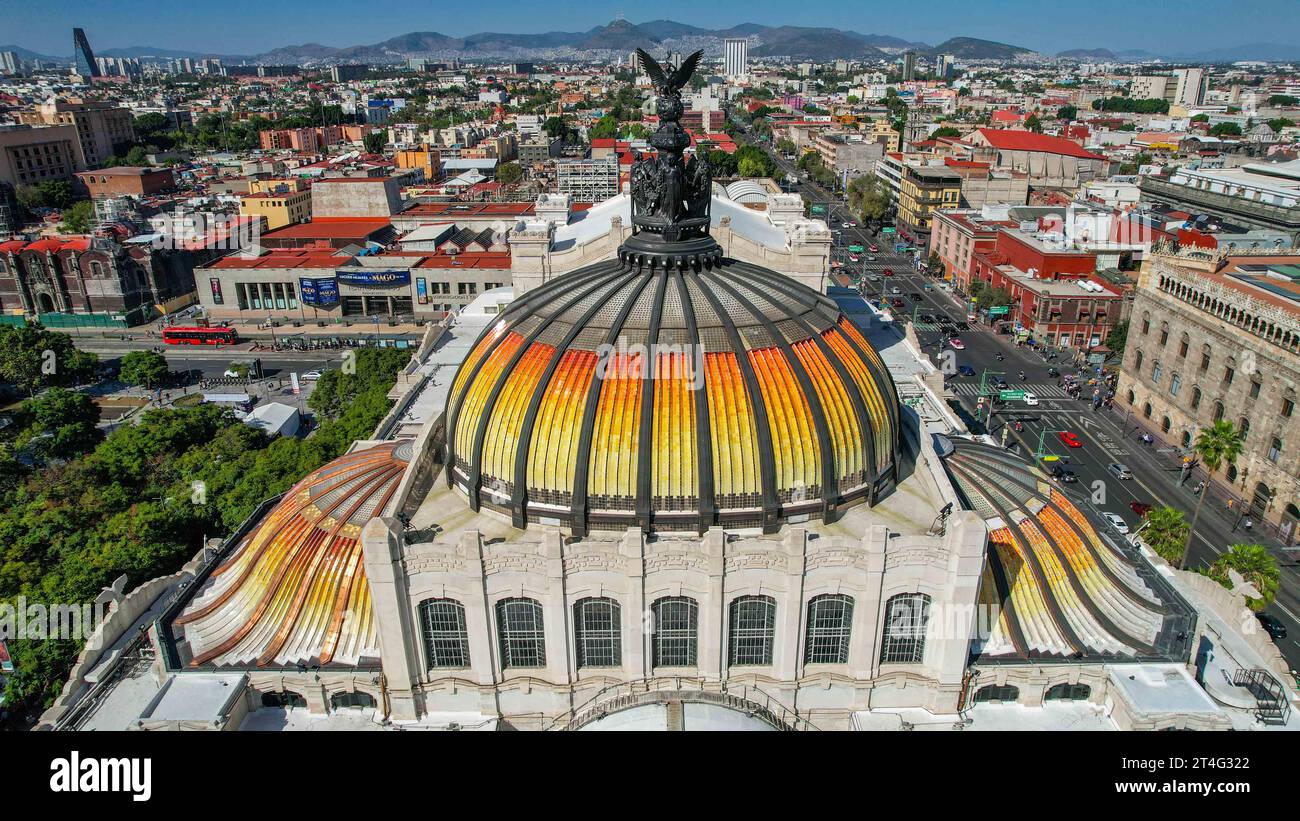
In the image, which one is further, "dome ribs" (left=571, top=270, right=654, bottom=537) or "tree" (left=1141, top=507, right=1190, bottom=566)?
"tree" (left=1141, top=507, right=1190, bottom=566)

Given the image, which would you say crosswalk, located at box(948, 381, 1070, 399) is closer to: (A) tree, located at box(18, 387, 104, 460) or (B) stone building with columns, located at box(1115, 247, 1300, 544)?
(B) stone building with columns, located at box(1115, 247, 1300, 544)

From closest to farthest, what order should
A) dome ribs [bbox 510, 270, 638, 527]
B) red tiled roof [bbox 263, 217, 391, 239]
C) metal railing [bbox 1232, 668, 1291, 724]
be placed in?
dome ribs [bbox 510, 270, 638, 527]
metal railing [bbox 1232, 668, 1291, 724]
red tiled roof [bbox 263, 217, 391, 239]

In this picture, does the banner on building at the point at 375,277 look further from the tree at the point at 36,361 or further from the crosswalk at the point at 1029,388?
the crosswalk at the point at 1029,388

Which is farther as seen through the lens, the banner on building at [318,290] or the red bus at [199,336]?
the banner on building at [318,290]

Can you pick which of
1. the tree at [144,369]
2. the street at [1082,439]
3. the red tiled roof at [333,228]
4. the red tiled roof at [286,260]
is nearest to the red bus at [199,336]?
the red tiled roof at [286,260]

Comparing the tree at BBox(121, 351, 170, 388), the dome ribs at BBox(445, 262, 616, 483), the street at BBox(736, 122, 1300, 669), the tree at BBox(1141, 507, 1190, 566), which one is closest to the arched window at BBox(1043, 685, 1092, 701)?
the street at BBox(736, 122, 1300, 669)

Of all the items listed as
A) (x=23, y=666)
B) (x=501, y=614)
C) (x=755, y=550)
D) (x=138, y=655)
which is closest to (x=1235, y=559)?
(x=755, y=550)

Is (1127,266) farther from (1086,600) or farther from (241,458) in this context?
(241,458)
